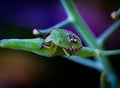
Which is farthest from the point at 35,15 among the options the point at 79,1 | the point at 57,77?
the point at 57,77

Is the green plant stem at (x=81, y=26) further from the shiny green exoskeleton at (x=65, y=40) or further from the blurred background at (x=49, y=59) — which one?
the blurred background at (x=49, y=59)

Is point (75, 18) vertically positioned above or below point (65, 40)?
above

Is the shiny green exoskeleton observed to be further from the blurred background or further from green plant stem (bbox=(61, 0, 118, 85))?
the blurred background

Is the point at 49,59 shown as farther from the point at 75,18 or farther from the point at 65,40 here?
the point at 65,40

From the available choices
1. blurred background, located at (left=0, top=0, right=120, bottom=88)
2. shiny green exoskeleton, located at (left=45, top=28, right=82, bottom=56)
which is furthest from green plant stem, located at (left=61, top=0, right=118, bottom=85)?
blurred background, located at (left=0, top=0, right=120, bottom=88)

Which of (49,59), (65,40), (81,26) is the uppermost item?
(49,59)

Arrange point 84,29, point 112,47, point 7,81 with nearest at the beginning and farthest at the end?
point 84,29 < point 7,81 < point 112,47

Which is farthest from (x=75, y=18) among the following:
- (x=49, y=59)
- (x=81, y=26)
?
(x=49, y=59)

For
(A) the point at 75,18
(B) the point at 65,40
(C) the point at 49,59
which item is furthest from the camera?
(C) the point at 49,59

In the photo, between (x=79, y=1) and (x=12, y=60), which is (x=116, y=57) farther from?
(x=12, y=60)
